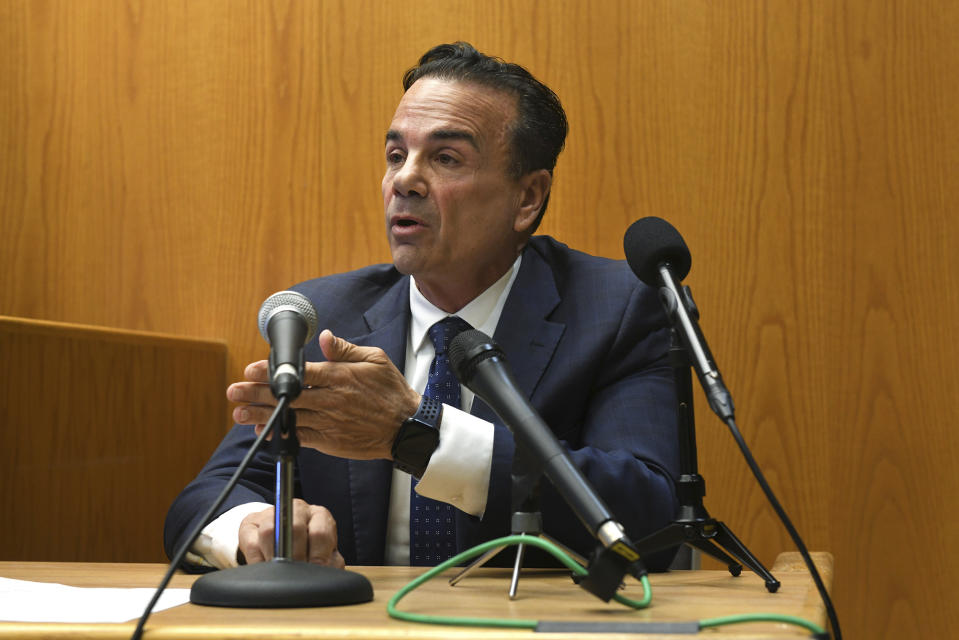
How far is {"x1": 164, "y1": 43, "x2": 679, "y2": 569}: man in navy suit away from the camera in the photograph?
1.30 m

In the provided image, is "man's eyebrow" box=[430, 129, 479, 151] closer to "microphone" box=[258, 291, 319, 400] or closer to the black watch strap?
the black watch strap

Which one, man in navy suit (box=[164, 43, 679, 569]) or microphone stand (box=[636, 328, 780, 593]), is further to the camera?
man in navy suit (box=[164, 43, 679, 569])

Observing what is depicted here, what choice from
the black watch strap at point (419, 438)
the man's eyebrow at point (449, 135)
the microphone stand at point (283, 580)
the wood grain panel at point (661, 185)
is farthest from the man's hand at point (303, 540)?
the wood grain panel at point (661, 185)

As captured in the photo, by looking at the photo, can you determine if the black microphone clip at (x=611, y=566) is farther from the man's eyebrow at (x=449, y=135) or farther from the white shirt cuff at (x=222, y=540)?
the man's eyebrow at (x=449, y=135)

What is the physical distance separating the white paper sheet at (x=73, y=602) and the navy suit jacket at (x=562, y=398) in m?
0.41

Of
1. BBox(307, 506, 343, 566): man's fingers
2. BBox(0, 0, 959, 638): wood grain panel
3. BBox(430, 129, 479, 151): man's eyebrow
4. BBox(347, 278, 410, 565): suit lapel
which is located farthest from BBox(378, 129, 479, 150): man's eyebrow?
BBox(307, 506, 343, 566): man's fingers

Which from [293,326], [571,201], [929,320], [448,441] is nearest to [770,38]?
[571,201]

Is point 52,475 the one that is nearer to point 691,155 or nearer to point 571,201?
point 571,201

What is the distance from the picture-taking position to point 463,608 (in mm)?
925

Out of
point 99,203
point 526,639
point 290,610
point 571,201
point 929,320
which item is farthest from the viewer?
point 99,203

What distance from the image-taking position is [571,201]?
85.8 inches

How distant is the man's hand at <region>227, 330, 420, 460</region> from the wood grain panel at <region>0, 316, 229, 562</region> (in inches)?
28.0

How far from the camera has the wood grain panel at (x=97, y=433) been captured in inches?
69.7

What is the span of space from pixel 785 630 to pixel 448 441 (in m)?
0.61
